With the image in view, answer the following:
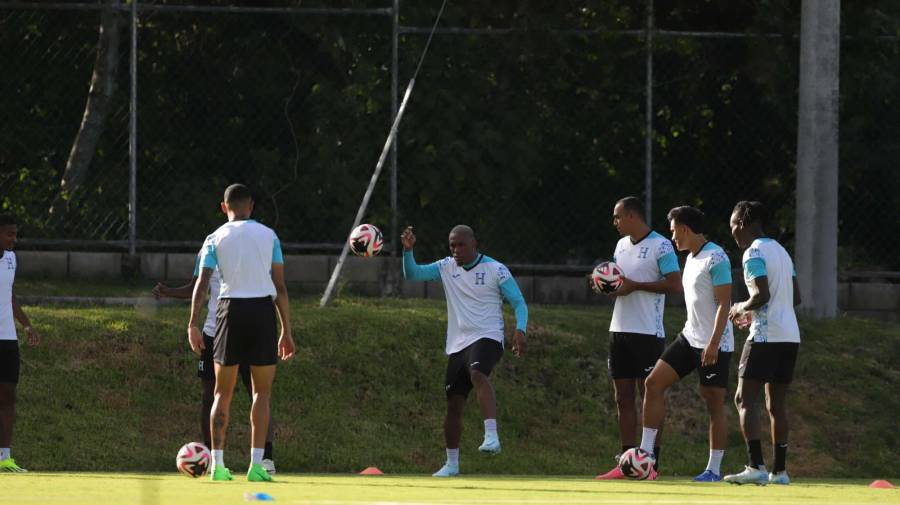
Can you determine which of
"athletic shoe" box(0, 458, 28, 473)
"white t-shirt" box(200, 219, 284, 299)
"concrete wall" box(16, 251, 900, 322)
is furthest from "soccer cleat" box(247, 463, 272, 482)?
"concrete wall" box(16, 251, 900, 322)

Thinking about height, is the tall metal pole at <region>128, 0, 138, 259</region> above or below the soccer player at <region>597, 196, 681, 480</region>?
above

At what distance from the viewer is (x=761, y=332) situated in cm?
1198

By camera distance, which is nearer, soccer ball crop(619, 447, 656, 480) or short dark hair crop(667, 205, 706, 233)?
soccer ball crop(619, 447, 656, 480)

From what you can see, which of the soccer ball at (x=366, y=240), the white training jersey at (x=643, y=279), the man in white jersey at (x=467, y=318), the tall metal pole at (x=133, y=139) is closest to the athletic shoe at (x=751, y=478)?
the white training jersey at (x=643, y=279)

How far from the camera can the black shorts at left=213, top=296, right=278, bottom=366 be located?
36.1 feet

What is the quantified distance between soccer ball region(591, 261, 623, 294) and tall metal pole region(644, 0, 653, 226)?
5.88m

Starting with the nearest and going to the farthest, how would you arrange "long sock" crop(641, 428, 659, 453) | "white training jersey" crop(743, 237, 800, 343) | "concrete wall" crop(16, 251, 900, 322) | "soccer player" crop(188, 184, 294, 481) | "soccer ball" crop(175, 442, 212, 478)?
"soccer ball" crop(175, 442, 212, 478)
"soccer player" crop(188, 184, 294, 481)
"white training jersey" crop(743, 237, 800, 343)
"long sock" crop(641, 428, 659, 453)
"concrete wall" crop(16, 251, 900, 322)

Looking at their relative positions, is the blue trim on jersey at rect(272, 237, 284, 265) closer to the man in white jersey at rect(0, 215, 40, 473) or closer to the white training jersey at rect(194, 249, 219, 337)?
the white training jersey at rect(194, 249, 219, 337)

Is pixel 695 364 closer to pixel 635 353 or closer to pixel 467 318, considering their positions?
pixel 635 353

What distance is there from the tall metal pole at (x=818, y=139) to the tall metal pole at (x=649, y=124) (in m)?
1.55

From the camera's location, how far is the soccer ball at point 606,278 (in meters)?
12.2

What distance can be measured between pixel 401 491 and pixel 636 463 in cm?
197

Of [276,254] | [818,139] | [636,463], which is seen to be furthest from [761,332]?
[818,139]

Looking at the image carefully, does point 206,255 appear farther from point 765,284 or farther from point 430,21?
point 430,21
